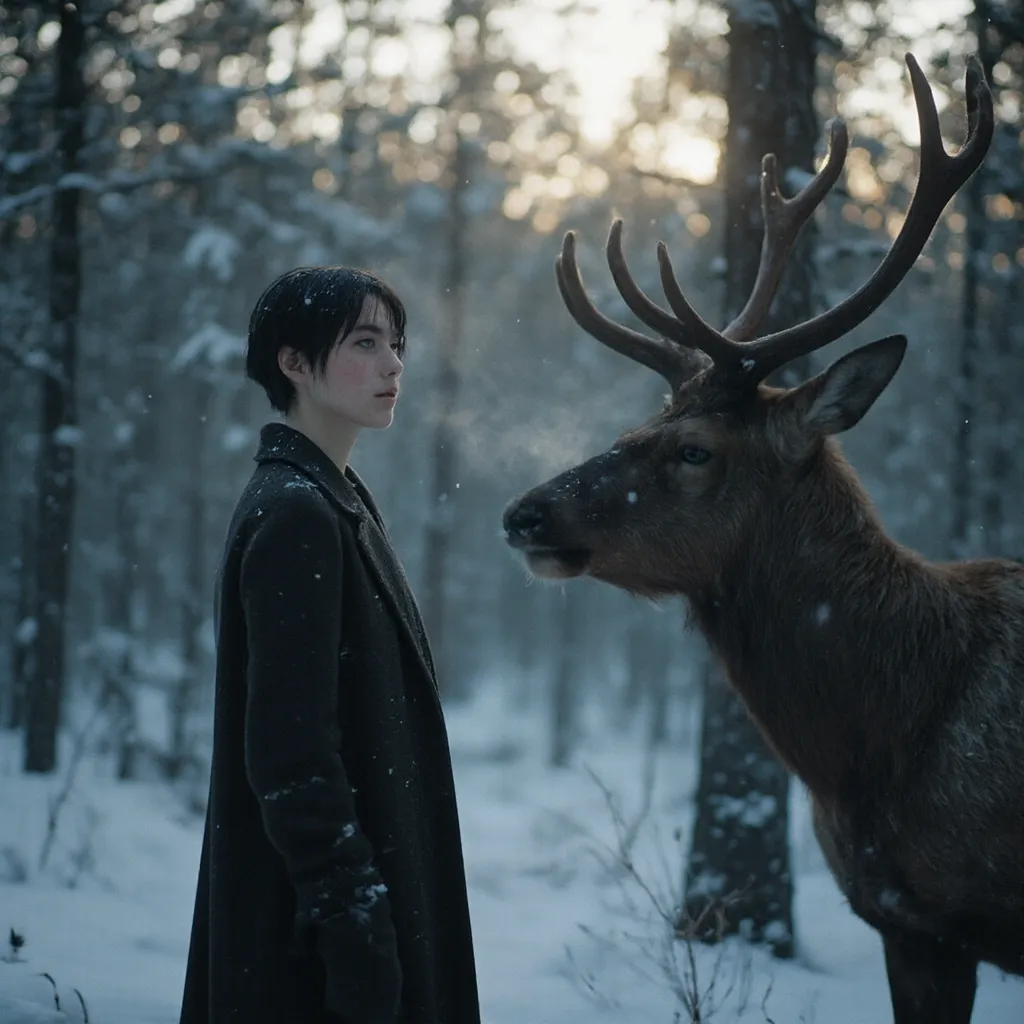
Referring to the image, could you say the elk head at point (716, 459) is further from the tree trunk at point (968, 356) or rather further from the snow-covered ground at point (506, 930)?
the tree trunk at point (968, 356)

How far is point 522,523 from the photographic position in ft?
12.7

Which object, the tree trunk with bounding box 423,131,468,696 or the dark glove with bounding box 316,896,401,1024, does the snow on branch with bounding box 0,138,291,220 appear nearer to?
the tree trunk with bounding box 423,131,468,696

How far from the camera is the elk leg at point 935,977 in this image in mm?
3559

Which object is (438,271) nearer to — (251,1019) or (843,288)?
(843,288)

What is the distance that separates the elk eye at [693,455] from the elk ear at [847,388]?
14.1 inches

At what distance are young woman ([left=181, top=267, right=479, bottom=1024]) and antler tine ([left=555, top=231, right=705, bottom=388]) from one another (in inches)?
72.8

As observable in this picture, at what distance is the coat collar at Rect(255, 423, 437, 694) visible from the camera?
2744 mm

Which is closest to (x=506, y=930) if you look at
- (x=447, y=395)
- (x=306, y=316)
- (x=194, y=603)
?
(x=306, y=316)

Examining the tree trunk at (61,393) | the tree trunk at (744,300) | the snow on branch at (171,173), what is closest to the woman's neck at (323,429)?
the tree trunk at (744,300)

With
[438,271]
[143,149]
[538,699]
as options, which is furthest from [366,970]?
[538,699]

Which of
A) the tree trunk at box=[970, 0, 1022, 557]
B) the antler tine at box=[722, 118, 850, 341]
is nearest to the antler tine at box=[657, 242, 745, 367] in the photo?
the antler tine at box=[722, 118, 850, 341]

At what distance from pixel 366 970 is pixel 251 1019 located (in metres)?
0.39

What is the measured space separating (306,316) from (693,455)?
5.66ft

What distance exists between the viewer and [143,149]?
11438 mm
